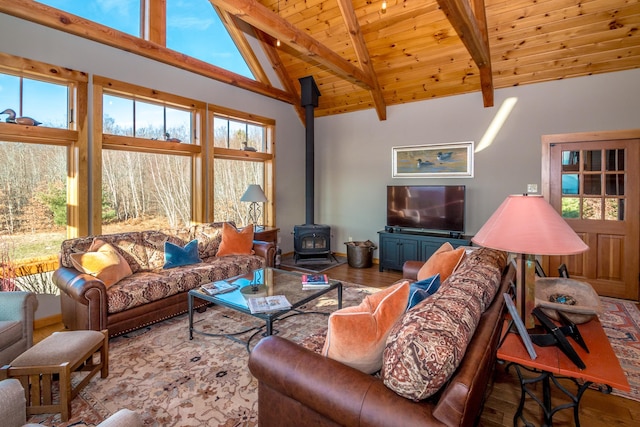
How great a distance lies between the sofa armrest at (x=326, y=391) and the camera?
3.84 feet

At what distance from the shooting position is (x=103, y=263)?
3020mm

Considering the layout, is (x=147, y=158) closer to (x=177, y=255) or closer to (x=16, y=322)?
(x=177, y=255)

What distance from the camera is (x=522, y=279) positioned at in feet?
5.39

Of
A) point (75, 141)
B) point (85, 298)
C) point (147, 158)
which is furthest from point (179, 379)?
point (147, 158)

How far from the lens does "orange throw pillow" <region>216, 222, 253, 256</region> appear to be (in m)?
4.29

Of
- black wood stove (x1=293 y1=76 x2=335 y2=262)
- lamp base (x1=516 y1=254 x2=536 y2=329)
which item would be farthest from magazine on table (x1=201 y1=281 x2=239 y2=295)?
black wood stove (x1=293 y1=76 x2=335 y2=262)

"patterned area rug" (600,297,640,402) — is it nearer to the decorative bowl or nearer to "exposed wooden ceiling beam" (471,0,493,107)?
the decorative bowl

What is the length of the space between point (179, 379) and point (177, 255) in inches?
66.9

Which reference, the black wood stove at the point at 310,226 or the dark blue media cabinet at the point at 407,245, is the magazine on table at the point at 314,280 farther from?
the black wood stove at the point at 310,226

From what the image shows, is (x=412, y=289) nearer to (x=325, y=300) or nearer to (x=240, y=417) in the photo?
(x=240, y=417)

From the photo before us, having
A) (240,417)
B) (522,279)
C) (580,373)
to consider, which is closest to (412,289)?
(522,279)

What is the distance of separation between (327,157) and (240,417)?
5.38 meters

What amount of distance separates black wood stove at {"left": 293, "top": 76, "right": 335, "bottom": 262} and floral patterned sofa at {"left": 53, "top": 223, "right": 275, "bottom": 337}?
1545 millimetres

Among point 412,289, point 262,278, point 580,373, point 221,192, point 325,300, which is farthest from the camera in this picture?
point 221,192
